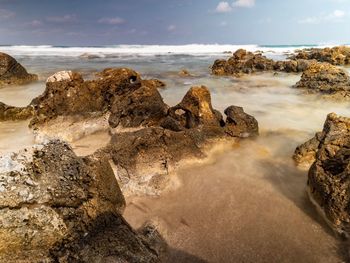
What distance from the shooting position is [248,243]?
3.31m

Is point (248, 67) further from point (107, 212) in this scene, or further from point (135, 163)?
point (107, 212)

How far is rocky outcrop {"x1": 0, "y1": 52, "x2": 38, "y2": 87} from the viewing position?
14.2 meters

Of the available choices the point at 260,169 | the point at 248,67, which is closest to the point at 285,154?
the point at 260,169

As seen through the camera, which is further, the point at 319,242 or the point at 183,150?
the point at 183,150

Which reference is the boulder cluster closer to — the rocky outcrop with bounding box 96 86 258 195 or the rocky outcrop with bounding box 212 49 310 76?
the rocky outcrop with bounding box 96 86 258 195

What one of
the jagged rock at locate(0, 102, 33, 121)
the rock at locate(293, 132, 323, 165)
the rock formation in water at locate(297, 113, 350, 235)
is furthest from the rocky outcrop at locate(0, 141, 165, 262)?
the jagged rock at locate(0, 102, 33, 121)

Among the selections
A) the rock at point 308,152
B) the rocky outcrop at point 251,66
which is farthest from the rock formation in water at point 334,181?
the rocky outcrop at point 251,66

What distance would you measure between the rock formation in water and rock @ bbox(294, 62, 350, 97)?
24.4 feet

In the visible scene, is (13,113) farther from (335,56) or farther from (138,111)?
(335,56)

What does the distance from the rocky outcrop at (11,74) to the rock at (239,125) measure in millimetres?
10949

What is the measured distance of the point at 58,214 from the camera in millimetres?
2742

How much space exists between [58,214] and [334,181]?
9.26ft

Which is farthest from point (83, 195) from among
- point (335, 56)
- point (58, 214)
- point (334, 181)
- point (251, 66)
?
point (335, 56)

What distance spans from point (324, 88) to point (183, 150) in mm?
8902
